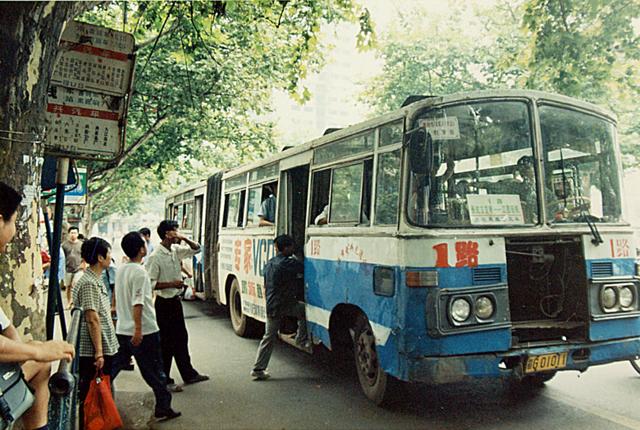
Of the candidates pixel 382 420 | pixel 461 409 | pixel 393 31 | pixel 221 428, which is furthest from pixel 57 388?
pixel 393 31

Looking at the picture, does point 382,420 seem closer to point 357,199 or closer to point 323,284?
point 323,284

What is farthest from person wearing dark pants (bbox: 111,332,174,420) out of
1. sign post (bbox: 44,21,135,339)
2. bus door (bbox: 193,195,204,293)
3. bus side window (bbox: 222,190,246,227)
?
bus door (bbox: 193,195,204,293)

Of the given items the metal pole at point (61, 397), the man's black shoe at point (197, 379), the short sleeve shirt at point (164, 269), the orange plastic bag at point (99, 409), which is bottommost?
the man's black shoe at point (197, 379)

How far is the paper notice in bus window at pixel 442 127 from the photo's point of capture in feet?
14.3

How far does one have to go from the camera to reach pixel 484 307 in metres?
4.32

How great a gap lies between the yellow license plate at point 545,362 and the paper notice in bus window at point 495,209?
3.64ft

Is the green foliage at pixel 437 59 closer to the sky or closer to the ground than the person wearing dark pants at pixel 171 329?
closer to the sky

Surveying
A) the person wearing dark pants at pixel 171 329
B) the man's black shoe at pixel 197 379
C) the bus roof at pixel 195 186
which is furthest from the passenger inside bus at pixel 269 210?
the bus roof at pixel 195 186

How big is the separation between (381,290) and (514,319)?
134 centimetres

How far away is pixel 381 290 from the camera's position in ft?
15.2

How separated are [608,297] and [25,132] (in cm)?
469

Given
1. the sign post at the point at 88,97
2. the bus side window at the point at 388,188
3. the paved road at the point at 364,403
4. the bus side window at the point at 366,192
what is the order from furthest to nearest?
the bus side window at the point at 366,192, the paved road at the point at 364,403, the bus side window at the point at 388,188, the sign post at the point at 88,97

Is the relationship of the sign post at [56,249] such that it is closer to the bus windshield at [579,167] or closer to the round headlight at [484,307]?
the round headlight at [484,307]

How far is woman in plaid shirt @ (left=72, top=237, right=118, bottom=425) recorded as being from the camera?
410cm
